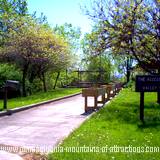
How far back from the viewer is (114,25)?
20688 mm

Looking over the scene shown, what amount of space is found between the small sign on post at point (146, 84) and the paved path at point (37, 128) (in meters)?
2.09

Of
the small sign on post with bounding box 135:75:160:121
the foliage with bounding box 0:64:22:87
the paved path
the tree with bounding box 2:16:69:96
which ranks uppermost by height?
the tree with bounding box 2:16:69:96

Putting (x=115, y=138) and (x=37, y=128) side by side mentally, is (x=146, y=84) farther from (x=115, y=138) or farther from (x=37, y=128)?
(x=115, y=138)

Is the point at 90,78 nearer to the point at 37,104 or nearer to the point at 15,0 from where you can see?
the point at 15,0

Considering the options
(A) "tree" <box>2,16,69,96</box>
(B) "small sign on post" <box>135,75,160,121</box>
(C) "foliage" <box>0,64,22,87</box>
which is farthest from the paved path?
(A) "tree" <box>2,16,69,96</box>

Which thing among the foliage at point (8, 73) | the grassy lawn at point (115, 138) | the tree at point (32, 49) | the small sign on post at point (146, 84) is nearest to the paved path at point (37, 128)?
the grassy lawn at point (115, 138)

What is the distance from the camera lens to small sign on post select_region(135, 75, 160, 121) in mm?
13180

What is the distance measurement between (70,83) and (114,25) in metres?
35.6

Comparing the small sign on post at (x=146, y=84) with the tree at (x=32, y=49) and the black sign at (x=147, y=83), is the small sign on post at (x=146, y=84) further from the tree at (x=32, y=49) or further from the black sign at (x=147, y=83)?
the tree at (x=32, y=49)

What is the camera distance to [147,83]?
13.3 meters

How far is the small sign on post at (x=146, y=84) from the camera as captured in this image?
43.2 feet

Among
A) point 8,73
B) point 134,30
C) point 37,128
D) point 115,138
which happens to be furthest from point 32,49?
point 115,138

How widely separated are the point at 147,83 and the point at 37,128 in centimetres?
381

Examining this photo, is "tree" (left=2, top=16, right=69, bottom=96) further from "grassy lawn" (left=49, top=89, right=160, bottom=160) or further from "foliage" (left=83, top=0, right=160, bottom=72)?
"grassy lawn" (left=49, top=89, right=160, bottom=160)
